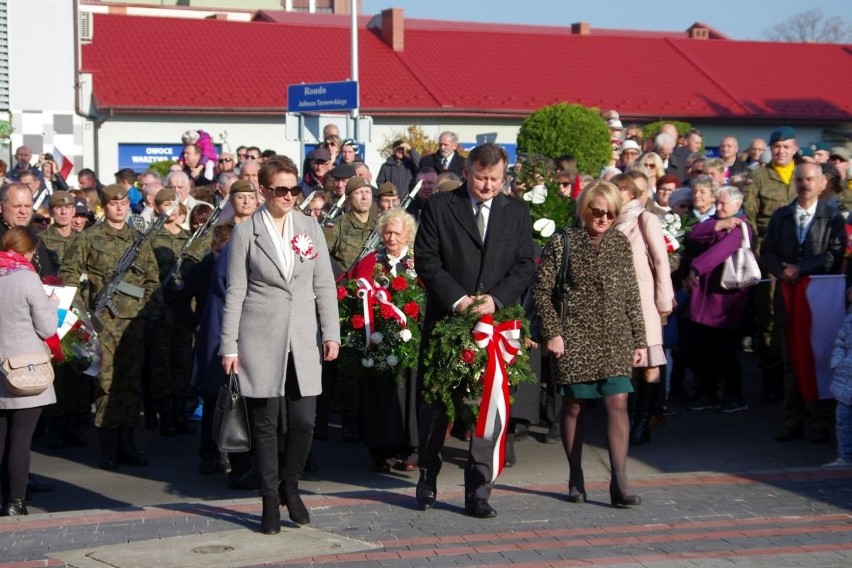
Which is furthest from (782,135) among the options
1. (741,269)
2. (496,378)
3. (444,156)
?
(496,378)

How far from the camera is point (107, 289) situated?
1036cm

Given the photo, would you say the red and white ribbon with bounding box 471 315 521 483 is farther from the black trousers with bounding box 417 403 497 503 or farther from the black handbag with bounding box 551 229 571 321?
the black handbag with bounding box 551 229 571 321

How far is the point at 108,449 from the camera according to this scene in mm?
10438

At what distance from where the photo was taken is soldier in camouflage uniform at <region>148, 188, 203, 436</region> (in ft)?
35.7

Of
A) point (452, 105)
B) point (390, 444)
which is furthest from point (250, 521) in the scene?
point (452, 105)

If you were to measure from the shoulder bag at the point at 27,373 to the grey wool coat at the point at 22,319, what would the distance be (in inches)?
1.5

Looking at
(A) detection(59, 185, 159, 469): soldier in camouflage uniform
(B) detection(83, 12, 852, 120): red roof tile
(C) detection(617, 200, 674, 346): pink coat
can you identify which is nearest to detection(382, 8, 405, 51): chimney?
(B) detection(83, 12, 852, 120): red roof tile

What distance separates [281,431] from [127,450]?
10.6 ft

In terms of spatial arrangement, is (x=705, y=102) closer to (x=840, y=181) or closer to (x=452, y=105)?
(x=452, y=105)

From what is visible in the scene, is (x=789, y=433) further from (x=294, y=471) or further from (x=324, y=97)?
(x=324, y=97)

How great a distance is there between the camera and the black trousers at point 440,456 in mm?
7867

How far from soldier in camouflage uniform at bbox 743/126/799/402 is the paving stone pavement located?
154 cm

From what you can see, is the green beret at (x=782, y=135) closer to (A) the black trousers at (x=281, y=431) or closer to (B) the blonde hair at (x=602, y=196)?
(B) the blonde hair at (x=602, y=196)

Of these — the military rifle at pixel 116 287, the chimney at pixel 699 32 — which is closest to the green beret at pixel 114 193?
the military rifle at pixel 116 287
